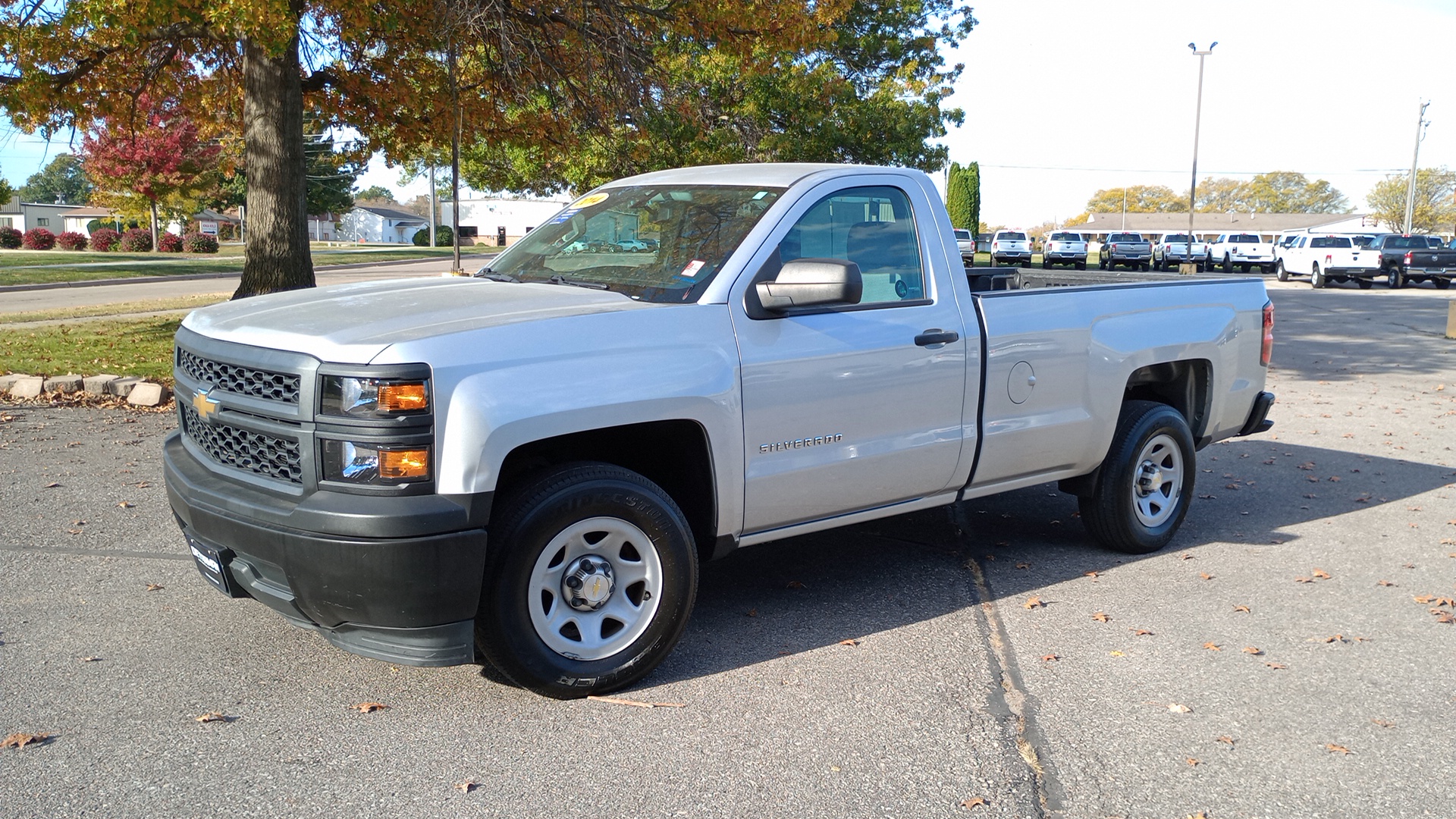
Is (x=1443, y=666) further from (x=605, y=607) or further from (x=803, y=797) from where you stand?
(x=605, y=607)

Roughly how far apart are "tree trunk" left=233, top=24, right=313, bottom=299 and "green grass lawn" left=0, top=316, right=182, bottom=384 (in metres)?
1.35

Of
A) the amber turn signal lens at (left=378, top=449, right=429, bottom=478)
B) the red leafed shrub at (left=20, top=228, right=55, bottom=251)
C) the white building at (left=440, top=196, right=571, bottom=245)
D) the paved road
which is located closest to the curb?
the paved road

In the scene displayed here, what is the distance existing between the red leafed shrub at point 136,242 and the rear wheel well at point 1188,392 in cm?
4904

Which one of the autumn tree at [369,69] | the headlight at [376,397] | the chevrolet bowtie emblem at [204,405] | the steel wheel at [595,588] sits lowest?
the steel wheel at [595,588]

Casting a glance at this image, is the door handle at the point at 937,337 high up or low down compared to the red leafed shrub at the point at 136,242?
down

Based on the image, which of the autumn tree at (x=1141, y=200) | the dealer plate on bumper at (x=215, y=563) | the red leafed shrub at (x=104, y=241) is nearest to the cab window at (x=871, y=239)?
the dealer plate on bumper at (x=215, y=563)

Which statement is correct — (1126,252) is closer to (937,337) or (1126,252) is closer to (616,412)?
(937,337)

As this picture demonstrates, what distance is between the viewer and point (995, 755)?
3.78 metres

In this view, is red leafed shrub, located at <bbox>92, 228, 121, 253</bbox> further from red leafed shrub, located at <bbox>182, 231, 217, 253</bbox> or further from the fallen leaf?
the fallen leaf

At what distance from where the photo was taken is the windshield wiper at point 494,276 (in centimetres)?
518

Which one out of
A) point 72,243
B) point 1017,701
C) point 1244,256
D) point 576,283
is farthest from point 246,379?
point 72,243

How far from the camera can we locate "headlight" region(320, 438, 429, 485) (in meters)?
3.66

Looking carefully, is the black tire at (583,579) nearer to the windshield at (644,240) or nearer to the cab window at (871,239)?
the windshield at (644,240)

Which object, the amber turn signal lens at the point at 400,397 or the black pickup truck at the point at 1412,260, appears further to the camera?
the black pickup truck at the point at 1412,260
